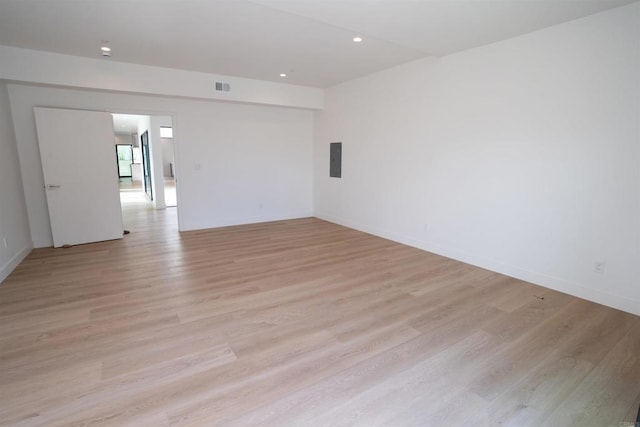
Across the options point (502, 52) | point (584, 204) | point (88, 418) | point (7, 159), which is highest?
point (502, 52)

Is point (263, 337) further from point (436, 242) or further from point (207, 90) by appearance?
point (207, 90)

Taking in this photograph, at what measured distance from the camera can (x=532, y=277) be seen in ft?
11.9

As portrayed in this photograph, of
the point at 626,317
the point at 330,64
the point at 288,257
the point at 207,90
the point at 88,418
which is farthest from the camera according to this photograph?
the point at 207,90

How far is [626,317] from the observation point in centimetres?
285

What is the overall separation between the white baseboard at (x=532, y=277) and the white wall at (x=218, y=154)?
272 cm

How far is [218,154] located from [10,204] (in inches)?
121

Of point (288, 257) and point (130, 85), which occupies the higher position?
point (130, 85)

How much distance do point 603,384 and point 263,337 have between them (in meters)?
2.30

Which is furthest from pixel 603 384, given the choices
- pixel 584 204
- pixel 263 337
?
pixel 263 337

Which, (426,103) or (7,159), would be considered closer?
(7,159)

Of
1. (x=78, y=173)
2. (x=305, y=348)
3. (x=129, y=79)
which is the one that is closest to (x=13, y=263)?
(x=78, y=173)

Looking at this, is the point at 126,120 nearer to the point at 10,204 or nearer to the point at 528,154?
the point at 10,204

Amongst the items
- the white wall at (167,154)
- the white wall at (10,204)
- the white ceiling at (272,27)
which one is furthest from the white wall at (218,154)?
the white wall at (167,154)

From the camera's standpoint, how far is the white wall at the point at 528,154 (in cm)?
291
